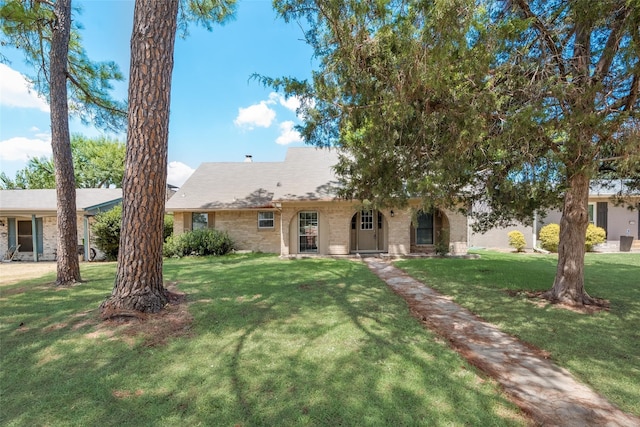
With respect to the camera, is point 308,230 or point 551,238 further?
point 551,238

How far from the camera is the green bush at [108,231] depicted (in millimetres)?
14593

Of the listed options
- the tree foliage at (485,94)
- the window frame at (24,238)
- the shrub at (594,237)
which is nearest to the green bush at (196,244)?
the window frame at (24,238)

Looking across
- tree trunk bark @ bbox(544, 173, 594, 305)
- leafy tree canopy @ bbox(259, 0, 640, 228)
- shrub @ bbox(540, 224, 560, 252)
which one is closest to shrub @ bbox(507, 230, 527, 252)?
shrub @ bbox(540, 224, 560, 252)

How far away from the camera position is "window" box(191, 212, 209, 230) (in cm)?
1658

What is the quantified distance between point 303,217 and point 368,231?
3.55m

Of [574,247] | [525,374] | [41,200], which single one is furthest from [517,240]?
[41,200]

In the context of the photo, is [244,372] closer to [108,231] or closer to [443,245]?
[443,245]

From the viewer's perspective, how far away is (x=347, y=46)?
512 centimetres

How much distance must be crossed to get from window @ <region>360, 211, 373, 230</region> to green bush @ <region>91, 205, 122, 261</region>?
1184cm

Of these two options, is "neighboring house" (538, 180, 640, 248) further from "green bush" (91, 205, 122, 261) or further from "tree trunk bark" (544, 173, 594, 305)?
"green bush" (91, 205, 122, 261)

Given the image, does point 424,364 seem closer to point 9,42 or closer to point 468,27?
point 468,27

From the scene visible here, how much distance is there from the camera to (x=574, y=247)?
646 cm

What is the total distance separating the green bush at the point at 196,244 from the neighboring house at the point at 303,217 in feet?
3.59

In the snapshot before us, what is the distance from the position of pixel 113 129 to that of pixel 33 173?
38156 millimetres
